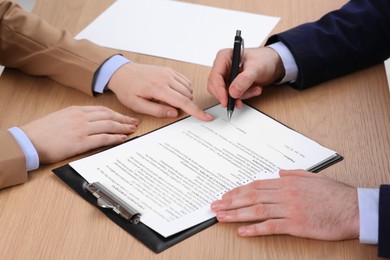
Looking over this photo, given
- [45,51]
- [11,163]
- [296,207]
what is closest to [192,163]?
[296,207]

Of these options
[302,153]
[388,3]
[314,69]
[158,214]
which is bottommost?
[158,214]

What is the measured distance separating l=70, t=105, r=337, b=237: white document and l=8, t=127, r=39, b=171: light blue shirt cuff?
0.08 meters

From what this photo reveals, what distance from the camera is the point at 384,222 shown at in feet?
3.72

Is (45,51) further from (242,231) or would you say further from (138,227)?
(242,231)

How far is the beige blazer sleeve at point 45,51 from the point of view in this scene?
1602 mm

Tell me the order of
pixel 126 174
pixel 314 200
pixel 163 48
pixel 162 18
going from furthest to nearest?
pixel 162 18
pixel 163 48
pixel 126 174
pixel 314 200

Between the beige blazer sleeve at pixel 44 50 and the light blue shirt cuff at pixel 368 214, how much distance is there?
71 cm

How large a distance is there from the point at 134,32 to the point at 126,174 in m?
0.62

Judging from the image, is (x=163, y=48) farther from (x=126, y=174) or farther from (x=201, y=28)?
(x=126, y=174)

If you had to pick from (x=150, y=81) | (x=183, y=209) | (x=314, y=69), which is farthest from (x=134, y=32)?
(x=183, y=209)

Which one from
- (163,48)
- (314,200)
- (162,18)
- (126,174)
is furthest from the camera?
(162,18)

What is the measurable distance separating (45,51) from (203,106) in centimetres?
42

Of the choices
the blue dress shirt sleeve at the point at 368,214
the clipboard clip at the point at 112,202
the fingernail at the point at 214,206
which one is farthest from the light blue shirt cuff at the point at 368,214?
the clipboard clip at the point at 112,202

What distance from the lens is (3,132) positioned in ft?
4.35
